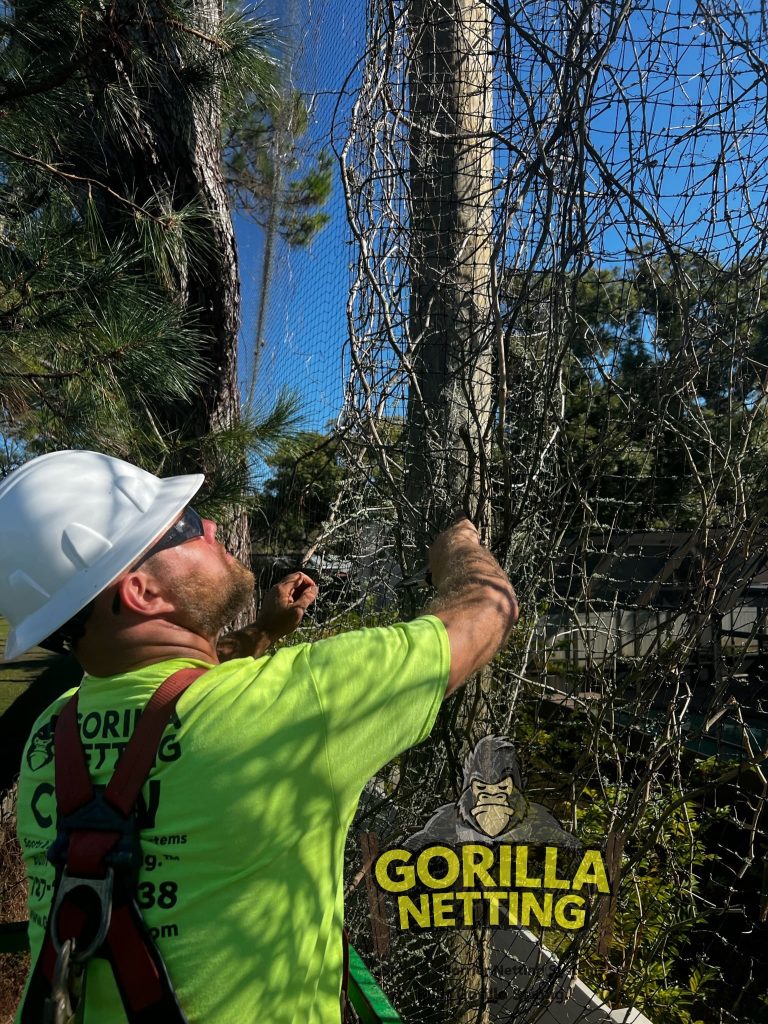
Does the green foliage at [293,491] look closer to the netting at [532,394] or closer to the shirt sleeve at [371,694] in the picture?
the netting at [532,394]

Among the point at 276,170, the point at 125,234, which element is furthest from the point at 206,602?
the point at 276,170

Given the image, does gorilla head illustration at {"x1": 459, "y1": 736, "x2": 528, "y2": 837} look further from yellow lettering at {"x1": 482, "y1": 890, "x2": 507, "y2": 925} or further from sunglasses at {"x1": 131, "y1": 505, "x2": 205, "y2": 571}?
A: sunglasses at {"x1": 131, "y1": 505, "x2": 205, "y2": 571}

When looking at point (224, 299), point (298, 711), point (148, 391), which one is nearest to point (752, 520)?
point (298, 711)

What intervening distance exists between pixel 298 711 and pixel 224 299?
121 inches

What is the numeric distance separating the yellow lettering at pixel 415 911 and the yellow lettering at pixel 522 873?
0.22m

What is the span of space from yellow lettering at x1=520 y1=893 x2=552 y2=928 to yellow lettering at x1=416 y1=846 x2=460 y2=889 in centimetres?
17

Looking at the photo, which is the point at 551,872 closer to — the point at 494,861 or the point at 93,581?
the point at 494,861

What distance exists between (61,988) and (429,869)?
1.10m

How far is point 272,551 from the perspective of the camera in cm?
368

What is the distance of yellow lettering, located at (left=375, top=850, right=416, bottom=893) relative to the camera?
6.20 ft

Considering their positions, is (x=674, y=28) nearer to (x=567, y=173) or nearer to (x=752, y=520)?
(x=567, y=173)

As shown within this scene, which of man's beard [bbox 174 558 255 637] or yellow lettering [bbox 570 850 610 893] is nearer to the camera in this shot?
man's beard [bbox 174 558 255 637]

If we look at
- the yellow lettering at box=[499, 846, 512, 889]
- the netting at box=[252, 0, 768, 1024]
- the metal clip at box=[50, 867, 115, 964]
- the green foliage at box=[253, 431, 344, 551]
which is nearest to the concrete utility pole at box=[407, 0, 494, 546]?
the netting at box=[252, 0, 768, 1024]

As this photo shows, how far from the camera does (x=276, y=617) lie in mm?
1634
